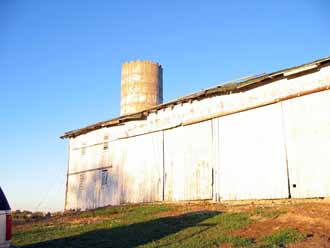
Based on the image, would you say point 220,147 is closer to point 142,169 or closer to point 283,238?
point 142,169

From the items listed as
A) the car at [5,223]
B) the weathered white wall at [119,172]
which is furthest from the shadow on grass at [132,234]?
the weathered white wall at [119,172]

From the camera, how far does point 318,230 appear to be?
1052 centimetres

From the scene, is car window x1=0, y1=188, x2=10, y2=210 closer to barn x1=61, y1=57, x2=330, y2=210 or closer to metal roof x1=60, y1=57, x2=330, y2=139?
barn x1=61, y1=57, x2=330, y2=210

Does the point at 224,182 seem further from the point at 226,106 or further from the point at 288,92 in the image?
the point at 288,92

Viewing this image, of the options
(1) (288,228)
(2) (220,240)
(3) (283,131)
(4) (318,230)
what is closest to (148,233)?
(2) (220,240)

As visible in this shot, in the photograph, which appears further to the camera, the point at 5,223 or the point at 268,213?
the point at 268,213

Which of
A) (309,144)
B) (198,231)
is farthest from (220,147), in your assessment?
(198,231)

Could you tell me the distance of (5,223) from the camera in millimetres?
6672

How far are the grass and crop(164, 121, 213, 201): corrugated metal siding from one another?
2.62 metres

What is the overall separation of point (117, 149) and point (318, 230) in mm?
14745

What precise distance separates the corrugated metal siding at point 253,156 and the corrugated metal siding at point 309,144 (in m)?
0.43

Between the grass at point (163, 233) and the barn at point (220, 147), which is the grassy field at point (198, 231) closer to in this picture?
the grass at point (163, 233)

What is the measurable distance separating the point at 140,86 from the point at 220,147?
17531 millimetres

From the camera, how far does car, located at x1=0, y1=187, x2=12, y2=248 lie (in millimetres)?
6581
